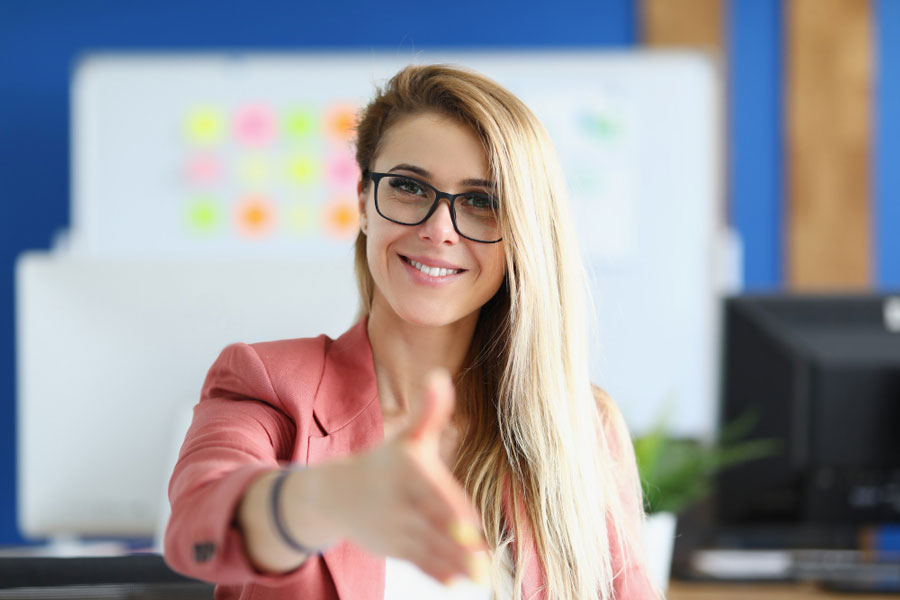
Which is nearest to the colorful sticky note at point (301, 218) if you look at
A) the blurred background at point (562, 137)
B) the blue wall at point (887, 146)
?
the blurred background at point (562, 137)

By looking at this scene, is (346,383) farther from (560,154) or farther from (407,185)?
(560,154)

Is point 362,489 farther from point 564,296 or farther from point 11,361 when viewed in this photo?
point 11,361

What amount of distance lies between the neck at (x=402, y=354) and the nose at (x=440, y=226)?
0.52ft

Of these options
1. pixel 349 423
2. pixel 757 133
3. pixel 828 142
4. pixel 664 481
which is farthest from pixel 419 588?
pixel 828 142

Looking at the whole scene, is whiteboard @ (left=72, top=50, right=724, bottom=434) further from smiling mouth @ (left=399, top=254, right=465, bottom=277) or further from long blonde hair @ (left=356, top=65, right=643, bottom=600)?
smiling mouth @ (left=399, top=254, right=465, bottom=277)

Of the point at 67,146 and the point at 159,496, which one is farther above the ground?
the point at 67,146

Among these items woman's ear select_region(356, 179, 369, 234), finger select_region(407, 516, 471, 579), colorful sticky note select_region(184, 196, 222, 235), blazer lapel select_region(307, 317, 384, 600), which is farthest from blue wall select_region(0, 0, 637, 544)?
finger select_region(407, 516, 471, 579)

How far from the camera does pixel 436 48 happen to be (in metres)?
3.58

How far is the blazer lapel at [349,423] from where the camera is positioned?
0.98 m

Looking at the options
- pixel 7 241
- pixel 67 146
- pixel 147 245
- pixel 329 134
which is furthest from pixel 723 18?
pixel 7 241

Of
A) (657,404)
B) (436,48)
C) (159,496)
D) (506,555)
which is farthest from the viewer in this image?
(436,48)

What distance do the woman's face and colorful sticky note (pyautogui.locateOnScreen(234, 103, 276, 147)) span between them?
7.74 ft

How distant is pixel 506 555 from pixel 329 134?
8.16 feet

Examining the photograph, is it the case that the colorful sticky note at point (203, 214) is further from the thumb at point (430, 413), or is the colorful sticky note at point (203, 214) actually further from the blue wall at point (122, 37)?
the thumb at point (430, 413)
